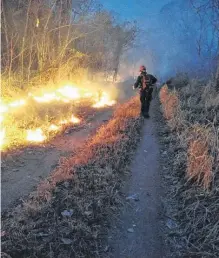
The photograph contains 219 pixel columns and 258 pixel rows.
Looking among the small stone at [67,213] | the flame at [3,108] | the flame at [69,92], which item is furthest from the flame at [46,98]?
the small stone at [67,213]

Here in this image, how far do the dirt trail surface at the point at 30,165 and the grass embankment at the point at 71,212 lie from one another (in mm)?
676

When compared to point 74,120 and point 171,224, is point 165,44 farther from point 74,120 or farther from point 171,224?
point 171,224

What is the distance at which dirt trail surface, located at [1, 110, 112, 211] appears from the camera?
761 centimetres

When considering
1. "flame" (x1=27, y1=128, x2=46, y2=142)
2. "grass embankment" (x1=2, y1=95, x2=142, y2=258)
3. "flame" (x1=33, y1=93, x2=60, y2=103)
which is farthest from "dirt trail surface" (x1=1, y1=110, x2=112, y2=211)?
"flame" (x1=33, y1=93, x2=60, y2=103)

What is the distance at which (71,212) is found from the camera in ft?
19.9

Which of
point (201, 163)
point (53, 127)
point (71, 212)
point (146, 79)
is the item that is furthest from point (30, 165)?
point (146, 79)

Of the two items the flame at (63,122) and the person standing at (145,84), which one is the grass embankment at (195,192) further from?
the person standing at (145,84)

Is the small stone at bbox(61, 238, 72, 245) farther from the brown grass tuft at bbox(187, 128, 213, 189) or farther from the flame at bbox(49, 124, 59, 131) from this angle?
the flame at bbox(49, 124, 59, 131)

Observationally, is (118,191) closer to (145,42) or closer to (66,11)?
(66,11)

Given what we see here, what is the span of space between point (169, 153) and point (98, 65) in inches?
1140

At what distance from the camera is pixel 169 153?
33.5 ft

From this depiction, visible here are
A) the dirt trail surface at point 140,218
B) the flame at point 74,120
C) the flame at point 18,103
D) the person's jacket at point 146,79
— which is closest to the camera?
the dirt trail surface at point 140,218

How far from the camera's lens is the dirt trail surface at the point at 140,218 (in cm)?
549

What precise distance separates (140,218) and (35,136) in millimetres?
6131
